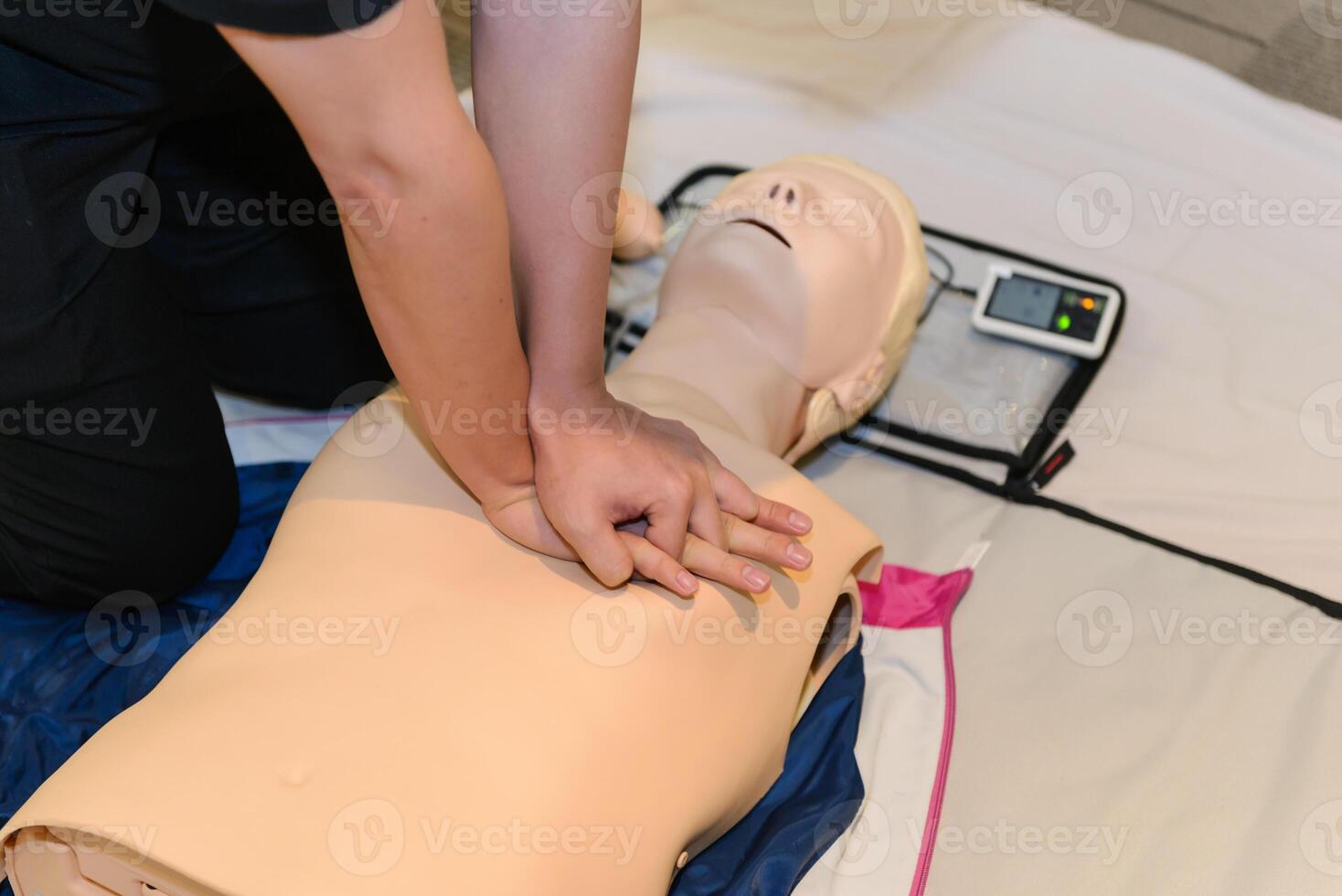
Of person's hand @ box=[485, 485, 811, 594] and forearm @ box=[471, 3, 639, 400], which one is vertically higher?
forearm @ box=[471, 3, 639, 400]

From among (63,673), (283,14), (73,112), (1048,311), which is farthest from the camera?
(1048,311)

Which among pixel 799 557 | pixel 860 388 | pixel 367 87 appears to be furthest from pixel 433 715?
pixel 860 388

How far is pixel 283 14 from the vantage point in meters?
0.81

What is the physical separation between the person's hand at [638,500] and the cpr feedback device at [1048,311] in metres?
0.71

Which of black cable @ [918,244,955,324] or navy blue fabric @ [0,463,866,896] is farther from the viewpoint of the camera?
black cable @ [918,244,955,324]

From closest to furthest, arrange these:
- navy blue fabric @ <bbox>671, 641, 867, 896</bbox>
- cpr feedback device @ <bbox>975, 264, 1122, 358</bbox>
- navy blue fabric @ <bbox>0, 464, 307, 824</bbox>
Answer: navy blue fabric @ <bbox>671, 641, 867, 896</bbox> → navy blue fabric @ <bbox>0, 464, 307, 824</bbox> → cpr feedback device @ <bbox>975, 264, 1122, 358</bbox>

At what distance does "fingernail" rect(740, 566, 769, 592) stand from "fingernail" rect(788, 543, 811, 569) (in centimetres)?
5

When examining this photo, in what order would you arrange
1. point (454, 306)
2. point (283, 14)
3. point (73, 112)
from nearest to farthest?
1. point (283, 14)
2. point (454, 306)
3. point (73, 112)

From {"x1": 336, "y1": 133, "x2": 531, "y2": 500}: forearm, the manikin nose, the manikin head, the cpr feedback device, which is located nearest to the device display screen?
the cpr feedback device

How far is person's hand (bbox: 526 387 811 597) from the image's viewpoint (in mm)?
1071

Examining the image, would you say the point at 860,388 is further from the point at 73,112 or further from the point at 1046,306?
the point at 73,112

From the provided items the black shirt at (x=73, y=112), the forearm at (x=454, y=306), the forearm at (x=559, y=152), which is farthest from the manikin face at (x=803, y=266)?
the black shirt at (x=73, y=112)

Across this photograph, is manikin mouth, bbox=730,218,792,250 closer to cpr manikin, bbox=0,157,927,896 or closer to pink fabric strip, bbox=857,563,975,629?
cpr manikin, bbox=0,157,927,896

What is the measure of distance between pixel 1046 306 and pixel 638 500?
87 cm
